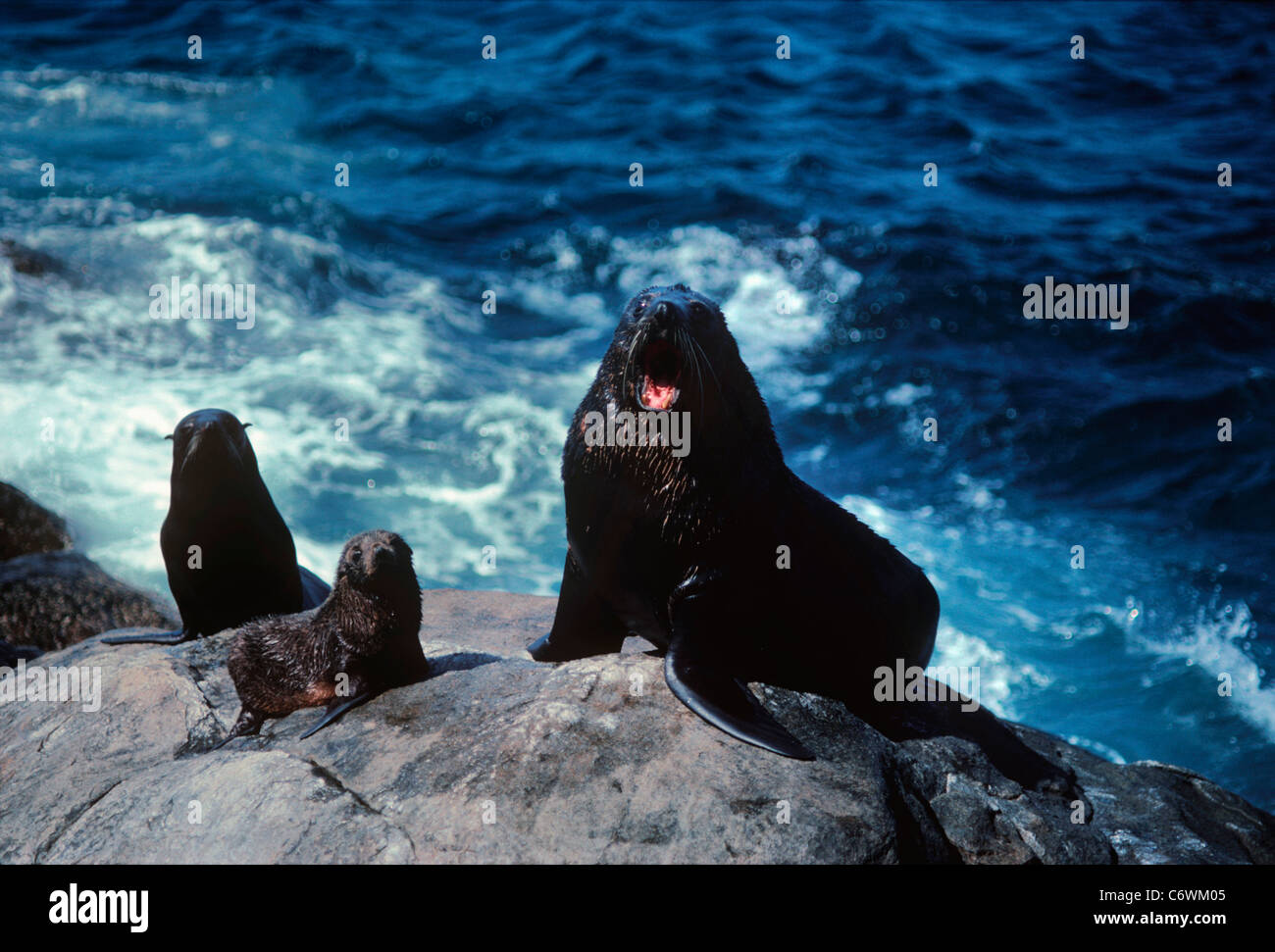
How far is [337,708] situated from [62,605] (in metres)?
4.36

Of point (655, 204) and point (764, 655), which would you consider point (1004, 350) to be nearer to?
point (655, 204)

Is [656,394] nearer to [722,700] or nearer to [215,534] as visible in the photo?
[722,700]

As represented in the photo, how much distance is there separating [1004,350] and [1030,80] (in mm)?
8333

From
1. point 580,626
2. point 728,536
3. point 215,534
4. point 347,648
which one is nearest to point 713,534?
point 728,536

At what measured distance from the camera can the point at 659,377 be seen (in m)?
4.80

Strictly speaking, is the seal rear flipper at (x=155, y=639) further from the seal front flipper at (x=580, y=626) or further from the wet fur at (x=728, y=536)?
the wet fur at (x=728, y=536)

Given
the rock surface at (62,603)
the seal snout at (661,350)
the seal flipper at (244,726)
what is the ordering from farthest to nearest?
the rock surface at (62,603) < the seal flipper at (244,726) < the seal snout at (661,350)

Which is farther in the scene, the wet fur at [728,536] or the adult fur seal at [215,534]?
the adult fur seal at [215,534]

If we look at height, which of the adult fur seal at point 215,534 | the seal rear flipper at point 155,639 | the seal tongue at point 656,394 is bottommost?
the seal rear flipper at point 155,639

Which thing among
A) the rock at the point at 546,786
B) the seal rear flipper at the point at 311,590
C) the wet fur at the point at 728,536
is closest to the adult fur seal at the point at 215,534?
the seal rear flipper at the point at 311,590

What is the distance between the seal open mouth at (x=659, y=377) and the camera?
4.74m

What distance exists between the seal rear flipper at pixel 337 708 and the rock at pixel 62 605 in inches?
149

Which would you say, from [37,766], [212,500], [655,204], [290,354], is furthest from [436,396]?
[37,766]

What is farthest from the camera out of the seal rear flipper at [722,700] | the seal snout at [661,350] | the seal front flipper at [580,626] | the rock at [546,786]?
the seal front flipper at [580,626]
